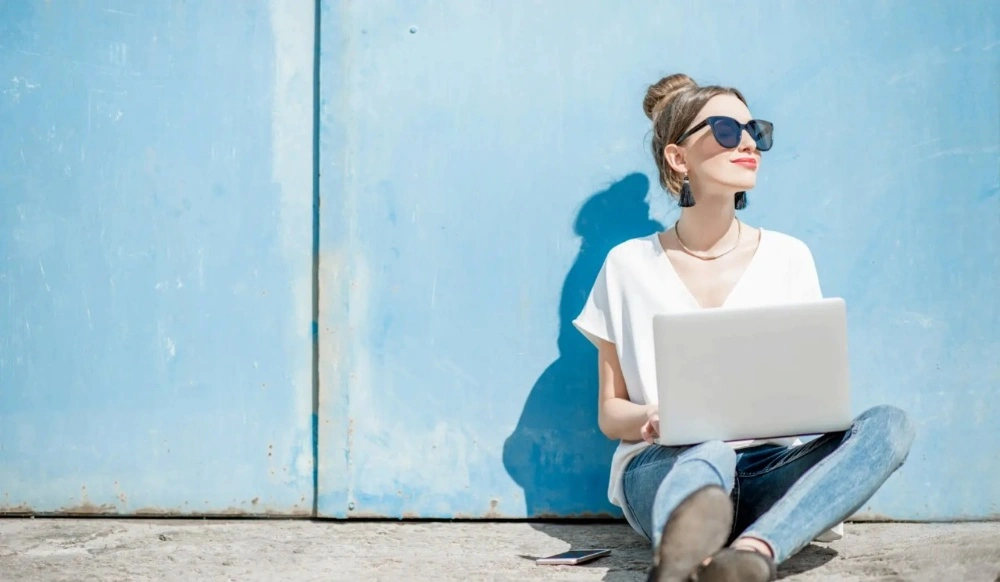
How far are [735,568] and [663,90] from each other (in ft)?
4.59

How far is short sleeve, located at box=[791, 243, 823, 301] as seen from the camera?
265cm

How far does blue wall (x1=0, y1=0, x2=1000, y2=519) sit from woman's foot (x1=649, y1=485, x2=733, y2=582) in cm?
107

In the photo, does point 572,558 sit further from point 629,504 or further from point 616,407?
point 616,407

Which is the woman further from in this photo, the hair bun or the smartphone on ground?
the smartphone on ground

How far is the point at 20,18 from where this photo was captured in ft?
9.85

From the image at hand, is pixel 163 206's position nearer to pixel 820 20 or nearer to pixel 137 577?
pixel 137 577


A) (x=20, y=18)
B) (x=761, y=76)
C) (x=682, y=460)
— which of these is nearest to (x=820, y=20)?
(x=761, y=76)

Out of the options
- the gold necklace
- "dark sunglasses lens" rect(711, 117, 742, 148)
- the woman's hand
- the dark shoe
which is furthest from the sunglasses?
the dark shoe

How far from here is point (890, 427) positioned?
223cm

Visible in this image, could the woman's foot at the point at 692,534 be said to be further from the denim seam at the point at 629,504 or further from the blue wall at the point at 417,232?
the blue wall at the point at 417,232

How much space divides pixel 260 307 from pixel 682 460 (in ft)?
4.47

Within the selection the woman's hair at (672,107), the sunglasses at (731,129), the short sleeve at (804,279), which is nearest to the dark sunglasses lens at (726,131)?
the sunglasses at (731,129)

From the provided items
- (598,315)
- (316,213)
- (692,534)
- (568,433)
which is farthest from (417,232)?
(692,534)

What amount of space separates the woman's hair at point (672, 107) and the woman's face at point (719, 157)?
0.07 feet
